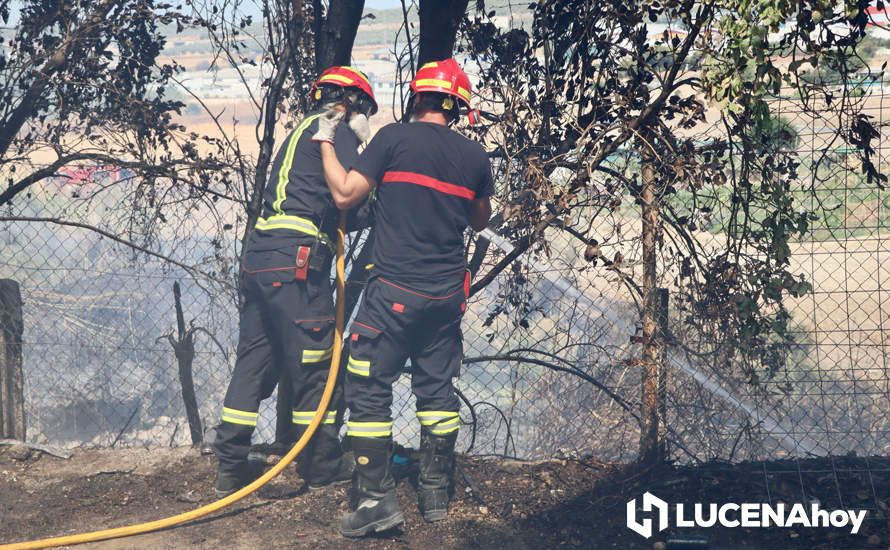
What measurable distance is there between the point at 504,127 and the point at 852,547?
2677 mm

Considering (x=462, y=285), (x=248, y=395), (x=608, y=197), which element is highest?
(x=608, y=197)

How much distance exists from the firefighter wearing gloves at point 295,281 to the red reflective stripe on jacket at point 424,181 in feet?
0.80

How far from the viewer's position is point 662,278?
182 inches

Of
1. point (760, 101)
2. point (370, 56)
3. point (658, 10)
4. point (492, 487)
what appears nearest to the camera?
point (760, 101)

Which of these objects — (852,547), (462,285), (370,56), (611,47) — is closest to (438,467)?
(462,285)

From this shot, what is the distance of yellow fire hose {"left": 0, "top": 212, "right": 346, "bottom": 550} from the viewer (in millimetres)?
3924

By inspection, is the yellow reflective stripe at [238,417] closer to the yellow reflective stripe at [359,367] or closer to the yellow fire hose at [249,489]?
the yellow fire hose at [249,489]

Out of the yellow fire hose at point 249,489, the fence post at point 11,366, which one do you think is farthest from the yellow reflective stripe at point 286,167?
the fence post at point 11,366

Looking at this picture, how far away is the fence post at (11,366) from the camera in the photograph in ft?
17.2

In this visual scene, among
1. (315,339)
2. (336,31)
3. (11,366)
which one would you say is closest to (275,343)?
(315,339)

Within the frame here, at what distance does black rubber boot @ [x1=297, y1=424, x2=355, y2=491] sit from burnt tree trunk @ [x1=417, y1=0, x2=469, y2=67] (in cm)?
212

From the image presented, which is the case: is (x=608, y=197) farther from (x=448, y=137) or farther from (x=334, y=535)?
(x=334, y=535)

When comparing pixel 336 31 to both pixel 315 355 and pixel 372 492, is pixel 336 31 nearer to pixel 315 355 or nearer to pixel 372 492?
pixel 315 355

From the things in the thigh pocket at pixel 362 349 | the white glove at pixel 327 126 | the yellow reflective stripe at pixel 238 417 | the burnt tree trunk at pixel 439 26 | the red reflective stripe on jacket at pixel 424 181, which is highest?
the burnt tree trunk at pixel 439 26
